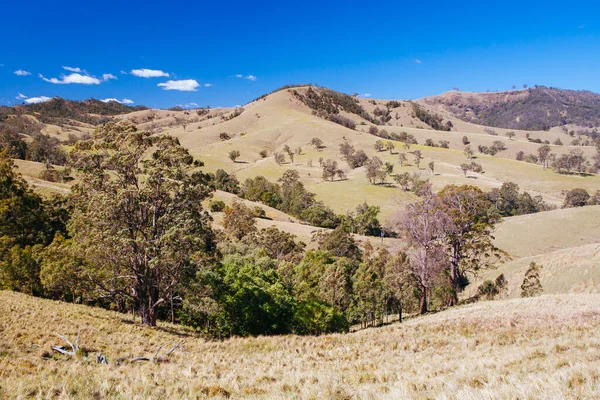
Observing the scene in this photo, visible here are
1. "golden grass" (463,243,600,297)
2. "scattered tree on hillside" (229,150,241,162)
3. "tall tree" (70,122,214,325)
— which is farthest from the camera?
"scattered tree on hillside" (229,150,241,162)

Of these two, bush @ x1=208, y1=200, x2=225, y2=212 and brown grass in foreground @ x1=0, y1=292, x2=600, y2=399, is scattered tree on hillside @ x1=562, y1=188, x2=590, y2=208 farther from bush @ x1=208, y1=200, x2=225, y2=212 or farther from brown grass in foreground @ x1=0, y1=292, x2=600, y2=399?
brown grass in foreground @ x1=0, y1=292, x2=600, y2=399

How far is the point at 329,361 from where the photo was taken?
13.8 metres

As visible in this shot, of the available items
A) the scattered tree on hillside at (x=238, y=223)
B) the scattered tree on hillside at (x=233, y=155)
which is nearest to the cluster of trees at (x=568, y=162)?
the scattered tree on hillside at (x=238, y=223)

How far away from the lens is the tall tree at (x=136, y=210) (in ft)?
67.4

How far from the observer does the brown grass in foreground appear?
8266 millimetres

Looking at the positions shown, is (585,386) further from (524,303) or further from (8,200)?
(8,200)

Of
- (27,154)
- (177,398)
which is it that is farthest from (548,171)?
(27,154)

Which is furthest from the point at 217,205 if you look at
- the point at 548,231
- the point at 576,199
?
the point at 576,199

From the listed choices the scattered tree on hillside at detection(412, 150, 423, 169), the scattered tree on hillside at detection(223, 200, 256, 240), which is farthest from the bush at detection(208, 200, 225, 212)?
the scattered tree on hillside at detection(412, 150, 423, 169)

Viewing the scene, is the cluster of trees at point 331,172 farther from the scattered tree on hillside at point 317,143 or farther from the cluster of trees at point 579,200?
the cluster of trees at point 579,200

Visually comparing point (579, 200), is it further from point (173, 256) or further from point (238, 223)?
point (173, 256)

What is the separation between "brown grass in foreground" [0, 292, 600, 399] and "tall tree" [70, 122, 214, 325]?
138 inches

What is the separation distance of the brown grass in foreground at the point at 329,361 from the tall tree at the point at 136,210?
350 cm

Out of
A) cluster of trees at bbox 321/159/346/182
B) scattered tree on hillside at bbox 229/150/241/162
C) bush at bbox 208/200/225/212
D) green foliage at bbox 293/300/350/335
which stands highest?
scattered tree on hillside at bbox 229/150/241/162
